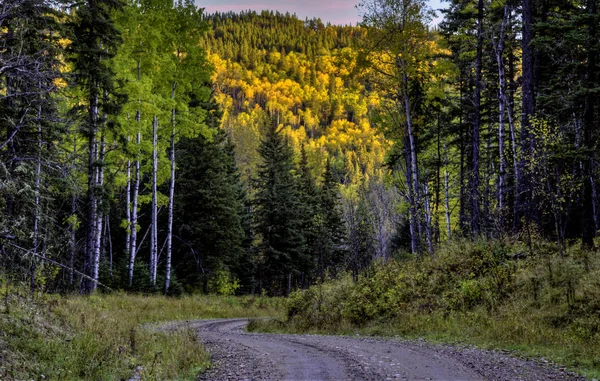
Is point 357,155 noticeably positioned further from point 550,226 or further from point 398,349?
point 398,349

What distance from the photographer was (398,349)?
395 inches

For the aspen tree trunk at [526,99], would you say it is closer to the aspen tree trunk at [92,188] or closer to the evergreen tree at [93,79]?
the evergreen tree at [93,79]

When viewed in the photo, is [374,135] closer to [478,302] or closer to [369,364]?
[478,302]

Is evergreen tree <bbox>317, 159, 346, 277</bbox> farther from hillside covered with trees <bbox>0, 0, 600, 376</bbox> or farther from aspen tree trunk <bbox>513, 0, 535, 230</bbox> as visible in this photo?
aspen tree trunk <bbox>513, 0, 535, 230</bbox>

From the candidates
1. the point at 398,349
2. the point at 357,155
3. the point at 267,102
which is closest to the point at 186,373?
the point at 398,349

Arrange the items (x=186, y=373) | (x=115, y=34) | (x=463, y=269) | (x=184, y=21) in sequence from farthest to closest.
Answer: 1. (x=184, y=21)
2. (x=115, y=34)
3. (x=463, y=269)
4. (x=186, y=373)

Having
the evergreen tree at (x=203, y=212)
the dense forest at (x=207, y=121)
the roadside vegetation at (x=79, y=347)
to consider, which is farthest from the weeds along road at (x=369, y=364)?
the evergreen tree at (x=203, y=212)

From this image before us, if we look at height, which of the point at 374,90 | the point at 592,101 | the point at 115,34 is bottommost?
the point at 592,101

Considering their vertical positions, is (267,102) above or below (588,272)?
above

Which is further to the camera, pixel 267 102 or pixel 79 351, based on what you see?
pixel 267 102

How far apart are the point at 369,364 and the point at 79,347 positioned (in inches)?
198

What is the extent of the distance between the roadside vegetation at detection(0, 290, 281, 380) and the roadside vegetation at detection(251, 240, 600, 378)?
6656 millimetres

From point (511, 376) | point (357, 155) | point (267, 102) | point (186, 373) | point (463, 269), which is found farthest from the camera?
point (267, 102)

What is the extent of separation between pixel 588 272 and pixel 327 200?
3760 centimetres
